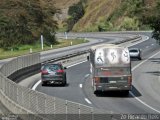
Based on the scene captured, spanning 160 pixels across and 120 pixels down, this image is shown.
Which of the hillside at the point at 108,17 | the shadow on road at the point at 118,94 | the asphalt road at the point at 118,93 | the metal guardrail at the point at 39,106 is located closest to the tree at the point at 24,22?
the hillside at the point at 108,17

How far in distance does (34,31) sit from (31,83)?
166 feet

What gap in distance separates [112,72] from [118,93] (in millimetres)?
2614

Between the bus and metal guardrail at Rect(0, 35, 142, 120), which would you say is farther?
the bus

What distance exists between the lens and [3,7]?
89.4 meters

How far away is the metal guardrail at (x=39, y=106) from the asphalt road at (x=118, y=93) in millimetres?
3636

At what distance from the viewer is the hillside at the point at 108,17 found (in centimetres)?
12975

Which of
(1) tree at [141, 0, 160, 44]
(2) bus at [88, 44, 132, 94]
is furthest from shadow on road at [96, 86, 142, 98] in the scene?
(1) tree at [141, 0, 160, 44]

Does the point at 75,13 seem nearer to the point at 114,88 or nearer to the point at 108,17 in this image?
the point at 108,17

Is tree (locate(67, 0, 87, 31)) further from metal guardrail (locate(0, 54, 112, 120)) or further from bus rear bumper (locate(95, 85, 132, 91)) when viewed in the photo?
metal guardrail (locate(0, 54, 112, 120))

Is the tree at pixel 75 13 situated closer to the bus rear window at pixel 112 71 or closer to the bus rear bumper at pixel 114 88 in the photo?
the bus rear window at pixel 112 71

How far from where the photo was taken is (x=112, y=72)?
3134cm

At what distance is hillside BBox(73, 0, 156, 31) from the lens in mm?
129750

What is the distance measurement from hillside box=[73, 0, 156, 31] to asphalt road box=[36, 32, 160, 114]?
75071 millimetres

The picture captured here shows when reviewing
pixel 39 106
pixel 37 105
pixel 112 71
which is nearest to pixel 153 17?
pixel 112 71
